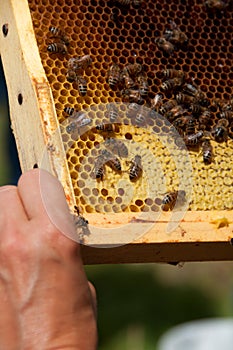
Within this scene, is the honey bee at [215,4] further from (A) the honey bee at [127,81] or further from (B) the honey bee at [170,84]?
(A) the honey bee at [127,81]

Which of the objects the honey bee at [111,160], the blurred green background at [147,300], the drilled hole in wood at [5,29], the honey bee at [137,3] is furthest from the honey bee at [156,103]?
the blurred green background at [147,300]

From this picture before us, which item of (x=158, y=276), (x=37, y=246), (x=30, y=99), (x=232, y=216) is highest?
(x=30, y=99)

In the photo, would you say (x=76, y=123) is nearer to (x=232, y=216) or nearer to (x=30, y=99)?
(x=30, y=99)

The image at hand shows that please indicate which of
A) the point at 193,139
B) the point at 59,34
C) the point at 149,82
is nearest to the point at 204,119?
the point at 193,139

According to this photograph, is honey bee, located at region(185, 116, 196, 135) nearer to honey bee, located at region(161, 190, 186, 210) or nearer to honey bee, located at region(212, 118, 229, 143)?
honey bee, located at region(212, 118, 229, 143)

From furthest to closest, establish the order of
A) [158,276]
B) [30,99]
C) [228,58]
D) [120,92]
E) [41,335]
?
[158,276]
[228,58]
[120,92]
[30,99]
[41,335]

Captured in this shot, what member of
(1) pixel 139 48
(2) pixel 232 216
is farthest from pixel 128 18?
(2) pixel 232 216

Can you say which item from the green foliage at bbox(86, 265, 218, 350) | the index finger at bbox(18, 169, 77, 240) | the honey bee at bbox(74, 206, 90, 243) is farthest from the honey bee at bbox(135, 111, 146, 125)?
the green foliage at bbox(86, 265, 218, 350)

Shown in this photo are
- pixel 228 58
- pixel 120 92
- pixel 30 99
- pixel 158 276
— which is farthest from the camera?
pixel 158 276

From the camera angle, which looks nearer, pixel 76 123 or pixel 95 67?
pixel 76 123
